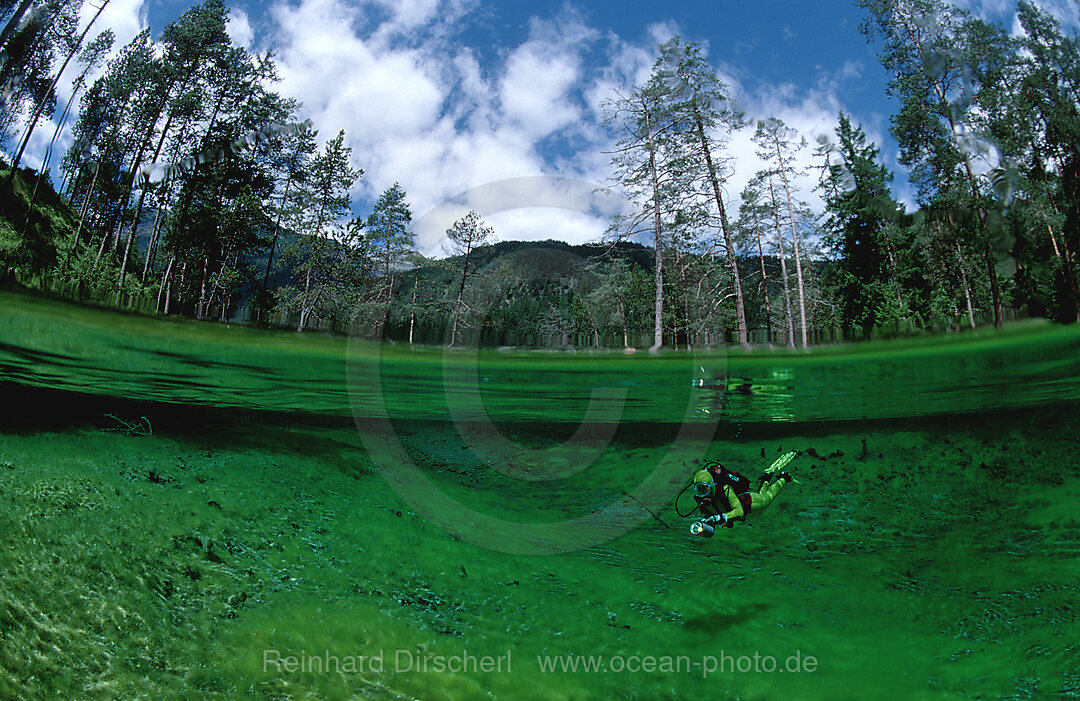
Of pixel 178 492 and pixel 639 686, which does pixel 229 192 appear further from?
pixel 639 686

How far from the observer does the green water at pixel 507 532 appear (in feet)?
14.7

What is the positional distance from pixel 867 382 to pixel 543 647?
9.92 m

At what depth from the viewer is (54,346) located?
28.1ft

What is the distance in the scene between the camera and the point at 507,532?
8.51 metres

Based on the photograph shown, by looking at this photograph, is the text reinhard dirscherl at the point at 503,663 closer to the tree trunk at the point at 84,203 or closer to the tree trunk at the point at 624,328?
the tree trunk at the point at 624,328

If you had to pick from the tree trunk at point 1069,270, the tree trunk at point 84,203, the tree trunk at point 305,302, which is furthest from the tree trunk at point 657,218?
the tree trunk at point 84,203

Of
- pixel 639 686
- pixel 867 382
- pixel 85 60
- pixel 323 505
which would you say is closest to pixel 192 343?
pixel 323 505

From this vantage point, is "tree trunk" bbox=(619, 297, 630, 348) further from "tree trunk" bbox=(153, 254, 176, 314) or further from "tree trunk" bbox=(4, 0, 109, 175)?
"tree trunk" bbox=(4, 0, 109, 175)

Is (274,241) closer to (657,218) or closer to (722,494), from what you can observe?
(657,218)

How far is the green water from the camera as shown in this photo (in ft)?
14.7

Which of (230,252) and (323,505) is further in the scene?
(323,505)

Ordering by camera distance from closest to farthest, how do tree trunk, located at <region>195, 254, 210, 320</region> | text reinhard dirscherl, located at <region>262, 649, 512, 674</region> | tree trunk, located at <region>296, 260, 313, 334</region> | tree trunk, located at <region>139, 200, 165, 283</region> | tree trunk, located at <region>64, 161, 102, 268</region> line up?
text reinhard dirscherl, located at <region>262, 649, 512, 674</region>, tree trunk, located at <region>64, 161, 102, 268</region>, tree trunk, located at <region>139, 200, 165, 283</region>, tree trunk, located at <region>195, 254, 210, 320</region>, tree trunk, located at <region>296, 260, 313, 334</region>

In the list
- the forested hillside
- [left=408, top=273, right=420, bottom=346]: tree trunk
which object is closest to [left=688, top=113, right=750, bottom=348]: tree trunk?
the forested hillside

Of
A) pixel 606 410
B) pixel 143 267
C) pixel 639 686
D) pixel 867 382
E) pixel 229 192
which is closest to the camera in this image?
pixel 639 686
